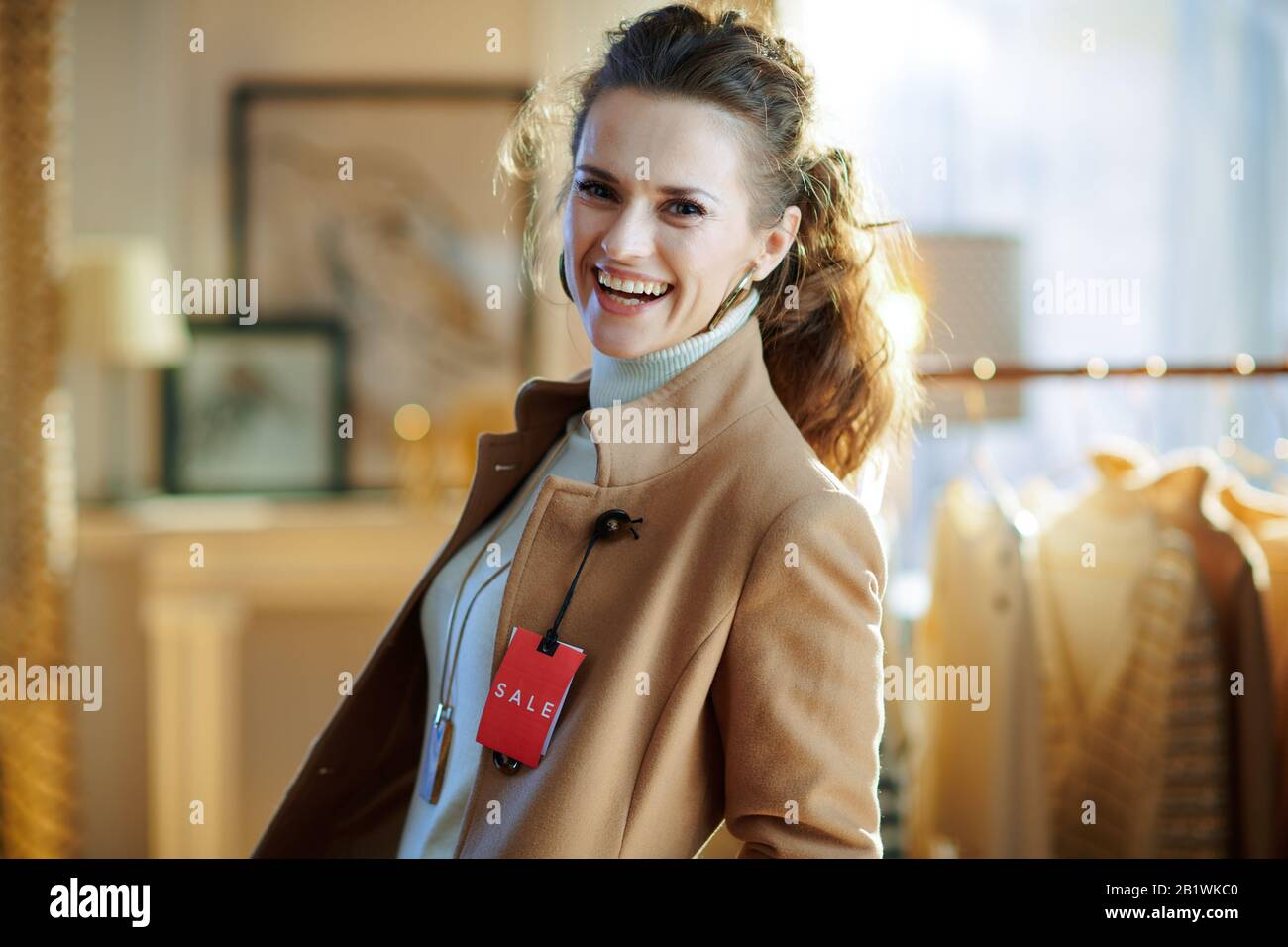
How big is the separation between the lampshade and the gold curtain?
0.10m

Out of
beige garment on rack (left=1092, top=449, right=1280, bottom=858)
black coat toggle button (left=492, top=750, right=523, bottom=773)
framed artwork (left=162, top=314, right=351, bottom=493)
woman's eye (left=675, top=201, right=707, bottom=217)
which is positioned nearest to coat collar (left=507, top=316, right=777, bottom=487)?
woman's eye (left=675, top=201, right=707, bottom=217)

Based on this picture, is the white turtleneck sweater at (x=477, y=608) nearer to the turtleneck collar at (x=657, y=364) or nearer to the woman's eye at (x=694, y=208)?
the turtleneck collar at (x=657, y=364)

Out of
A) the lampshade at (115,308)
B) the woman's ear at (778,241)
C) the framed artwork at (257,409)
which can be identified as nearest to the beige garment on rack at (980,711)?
the woman's ear at (778,241)

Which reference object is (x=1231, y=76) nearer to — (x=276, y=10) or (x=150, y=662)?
(x=276, y=10)

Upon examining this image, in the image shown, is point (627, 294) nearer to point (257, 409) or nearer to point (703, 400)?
point (703, 400)

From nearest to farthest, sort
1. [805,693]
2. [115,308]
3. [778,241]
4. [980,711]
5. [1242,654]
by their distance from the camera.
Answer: [805,693] < [778,241] < [1242,654] < [980,711] < [115,308]

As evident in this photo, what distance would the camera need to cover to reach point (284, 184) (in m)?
3.31

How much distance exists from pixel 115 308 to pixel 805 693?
8.28ft

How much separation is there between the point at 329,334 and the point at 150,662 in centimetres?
104

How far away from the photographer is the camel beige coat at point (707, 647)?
3.17ft

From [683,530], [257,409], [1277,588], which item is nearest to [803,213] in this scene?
[683,530]

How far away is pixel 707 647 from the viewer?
99 cm
